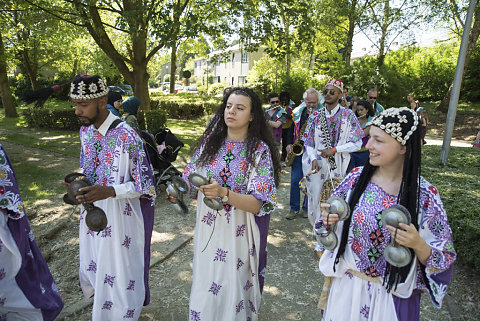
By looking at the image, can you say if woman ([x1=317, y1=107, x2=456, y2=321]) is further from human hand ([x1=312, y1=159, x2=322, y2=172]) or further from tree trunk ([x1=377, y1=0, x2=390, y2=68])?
tree trunk ([x1=377, y1=0, x2=390, y2=68])

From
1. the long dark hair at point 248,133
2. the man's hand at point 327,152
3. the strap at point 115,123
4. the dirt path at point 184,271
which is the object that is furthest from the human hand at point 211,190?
the man's hand at point 327,152

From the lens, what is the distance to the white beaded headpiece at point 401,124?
1.93 m

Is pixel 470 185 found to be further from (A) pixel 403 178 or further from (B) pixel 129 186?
(B) pixel 129 186

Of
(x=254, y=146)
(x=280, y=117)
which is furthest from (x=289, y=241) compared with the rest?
(x=280, y=117)

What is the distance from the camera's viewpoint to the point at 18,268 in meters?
2.44

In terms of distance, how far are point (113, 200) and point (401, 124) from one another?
2.36 meters

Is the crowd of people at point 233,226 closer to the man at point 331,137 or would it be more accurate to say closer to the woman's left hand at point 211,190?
the woman's left hand at point 211,190

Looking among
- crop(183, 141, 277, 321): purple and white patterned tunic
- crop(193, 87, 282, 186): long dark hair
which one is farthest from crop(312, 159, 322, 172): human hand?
crop(183, 141, 277, 321): purple and white patterned tunic

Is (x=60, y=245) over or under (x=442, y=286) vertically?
under

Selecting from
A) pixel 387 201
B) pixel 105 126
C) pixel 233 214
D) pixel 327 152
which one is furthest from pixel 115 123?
pixel 327 152

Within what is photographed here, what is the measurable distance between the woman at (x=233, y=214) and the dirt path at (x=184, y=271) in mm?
850

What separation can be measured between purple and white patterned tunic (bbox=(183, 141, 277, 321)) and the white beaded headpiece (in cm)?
106

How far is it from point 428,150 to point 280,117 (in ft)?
17.9

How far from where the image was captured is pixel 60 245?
4980 mm
